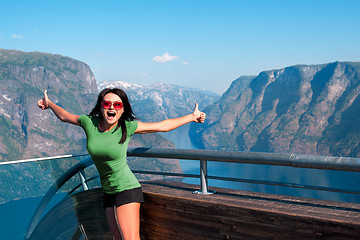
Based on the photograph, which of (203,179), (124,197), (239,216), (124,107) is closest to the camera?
(239,216)

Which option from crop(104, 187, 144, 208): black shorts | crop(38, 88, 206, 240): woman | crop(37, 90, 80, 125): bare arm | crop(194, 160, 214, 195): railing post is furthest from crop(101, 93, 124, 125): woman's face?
crop(194, 160, 214, 195): railing post

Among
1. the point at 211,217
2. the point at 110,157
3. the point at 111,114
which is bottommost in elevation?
the point at 211,217

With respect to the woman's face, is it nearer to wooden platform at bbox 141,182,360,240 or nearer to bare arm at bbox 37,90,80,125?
bare arm at bbox 37,90,80,125

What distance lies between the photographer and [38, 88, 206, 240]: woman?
2.79 m

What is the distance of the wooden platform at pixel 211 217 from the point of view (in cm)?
241

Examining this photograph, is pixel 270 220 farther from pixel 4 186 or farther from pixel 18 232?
pixel 4 186

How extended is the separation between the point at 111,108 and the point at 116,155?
374mm

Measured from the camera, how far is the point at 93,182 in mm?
3828

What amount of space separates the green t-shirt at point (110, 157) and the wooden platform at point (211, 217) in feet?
1.70

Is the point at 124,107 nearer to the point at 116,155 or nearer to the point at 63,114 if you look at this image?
the point at 116,155

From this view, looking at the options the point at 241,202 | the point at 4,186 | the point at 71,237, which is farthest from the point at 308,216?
the point at 4,186

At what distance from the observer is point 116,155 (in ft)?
9.12

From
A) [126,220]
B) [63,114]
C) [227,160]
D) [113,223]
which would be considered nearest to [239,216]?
[227,160]

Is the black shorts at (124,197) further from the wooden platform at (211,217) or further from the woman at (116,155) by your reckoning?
the wooden platform at (211,217)
